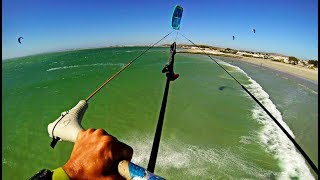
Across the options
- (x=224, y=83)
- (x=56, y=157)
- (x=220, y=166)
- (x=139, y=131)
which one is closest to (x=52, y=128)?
(x=220, y=166)

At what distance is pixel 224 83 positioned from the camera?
28.0 metres

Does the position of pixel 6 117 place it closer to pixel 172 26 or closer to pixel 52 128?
pixel 172 26

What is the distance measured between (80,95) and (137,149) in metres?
14.7

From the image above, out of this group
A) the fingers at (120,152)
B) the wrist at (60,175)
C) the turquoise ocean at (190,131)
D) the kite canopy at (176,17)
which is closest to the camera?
the wrist at (60,175)

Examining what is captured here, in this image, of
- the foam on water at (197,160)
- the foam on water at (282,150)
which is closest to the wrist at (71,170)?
the foam on water at (197,160)

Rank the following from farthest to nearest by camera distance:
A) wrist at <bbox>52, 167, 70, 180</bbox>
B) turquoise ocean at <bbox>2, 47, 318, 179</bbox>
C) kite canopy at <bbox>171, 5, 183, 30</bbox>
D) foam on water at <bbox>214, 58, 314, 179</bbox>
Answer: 1. kite canopy at <bbox>171, 5, 183, 30</bbox>
2. turquoise ocean at <bbox>2, 47, 318, 179</bbox>
3. foam on water at <bbox>214, 58, 314, 179</bbox>
4. wrist at <bbox>52, 167, 70, 180</bbox>

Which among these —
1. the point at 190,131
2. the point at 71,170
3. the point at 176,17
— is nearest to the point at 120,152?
the point at 71,170

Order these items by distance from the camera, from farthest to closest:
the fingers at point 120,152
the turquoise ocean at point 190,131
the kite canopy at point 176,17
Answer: the kite canopy at point 176,17
the turquoise ocean at point 190,131
the fingers at point 120,152

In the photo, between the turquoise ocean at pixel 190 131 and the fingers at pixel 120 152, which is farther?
the turquoise ocean at pixel 190 131

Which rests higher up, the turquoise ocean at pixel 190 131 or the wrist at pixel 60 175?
the wrist at pixel 60 175

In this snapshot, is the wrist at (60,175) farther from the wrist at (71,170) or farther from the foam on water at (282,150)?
the foam on water at (282,150)

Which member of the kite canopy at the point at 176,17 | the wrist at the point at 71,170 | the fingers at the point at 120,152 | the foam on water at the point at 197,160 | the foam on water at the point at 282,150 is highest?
the kite canopy at the point at 176,17

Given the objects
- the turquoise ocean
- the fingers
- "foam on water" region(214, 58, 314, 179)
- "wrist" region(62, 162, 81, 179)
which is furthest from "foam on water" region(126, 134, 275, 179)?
"wrist" region(62, 162, 81, 179)

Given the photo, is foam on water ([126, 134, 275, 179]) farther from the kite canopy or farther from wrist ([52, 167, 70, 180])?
wrist ([52, 167, 70, 180])
